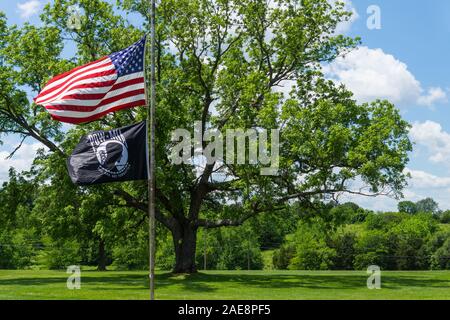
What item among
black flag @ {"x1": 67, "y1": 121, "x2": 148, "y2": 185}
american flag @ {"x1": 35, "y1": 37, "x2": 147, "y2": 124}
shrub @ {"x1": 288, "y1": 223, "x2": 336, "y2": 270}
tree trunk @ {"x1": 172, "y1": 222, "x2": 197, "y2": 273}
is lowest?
shrub @ {"x1": 288, "y1": 223, "x2": 336, "y2": 270}

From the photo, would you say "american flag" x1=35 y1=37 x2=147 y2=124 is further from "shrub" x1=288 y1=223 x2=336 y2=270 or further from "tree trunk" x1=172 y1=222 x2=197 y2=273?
"shrub" x1=288 y1=223 x2=336 y2=270

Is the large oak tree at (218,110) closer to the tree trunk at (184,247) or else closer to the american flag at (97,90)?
the tree trunk at (184,247)

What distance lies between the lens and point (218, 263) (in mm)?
84000

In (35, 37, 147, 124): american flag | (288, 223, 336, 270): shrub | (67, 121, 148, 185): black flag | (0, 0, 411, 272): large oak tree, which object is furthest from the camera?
Result: (288, 223, 336, 270): shrub

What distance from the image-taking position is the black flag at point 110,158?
631 inches

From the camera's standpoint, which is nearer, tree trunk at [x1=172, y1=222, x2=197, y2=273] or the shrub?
tree trunk at [x1=172, y1=222, x2=197, y2=273]

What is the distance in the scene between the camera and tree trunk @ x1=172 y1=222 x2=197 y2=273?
36.0m

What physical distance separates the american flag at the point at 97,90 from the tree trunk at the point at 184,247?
20.5 metres

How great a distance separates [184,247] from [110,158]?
68.6 ft

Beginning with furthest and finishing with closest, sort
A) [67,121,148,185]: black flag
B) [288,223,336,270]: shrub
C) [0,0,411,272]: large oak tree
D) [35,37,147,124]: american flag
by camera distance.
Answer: [288,223,336,270]: shrub
[0,0,411,272]: large oak tree
[35,37,147,124]: american flag
[67,121,148,185]: black flag

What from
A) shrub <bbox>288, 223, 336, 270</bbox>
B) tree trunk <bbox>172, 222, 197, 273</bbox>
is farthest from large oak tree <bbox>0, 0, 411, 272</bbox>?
shrub <bbox>288, 223, 336, 270</bbox>

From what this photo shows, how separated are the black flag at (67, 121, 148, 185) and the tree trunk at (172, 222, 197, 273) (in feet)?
67.1

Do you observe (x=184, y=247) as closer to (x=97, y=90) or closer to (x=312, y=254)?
(x=97, y=90)

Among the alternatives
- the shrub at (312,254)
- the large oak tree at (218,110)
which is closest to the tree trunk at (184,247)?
the large oak tree at (218,110)
